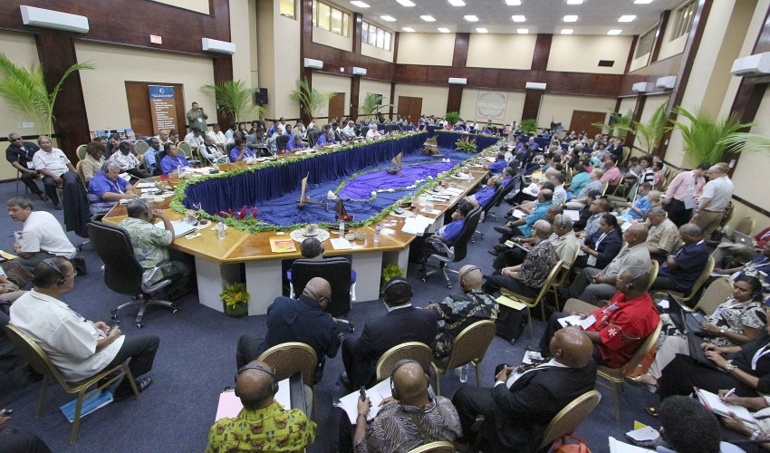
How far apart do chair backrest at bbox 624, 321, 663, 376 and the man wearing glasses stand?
334 inches

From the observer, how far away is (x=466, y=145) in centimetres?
1518

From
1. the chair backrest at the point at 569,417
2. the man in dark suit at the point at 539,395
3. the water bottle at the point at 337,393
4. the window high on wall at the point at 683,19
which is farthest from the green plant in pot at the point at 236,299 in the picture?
the window high on wall at the point at 683,19

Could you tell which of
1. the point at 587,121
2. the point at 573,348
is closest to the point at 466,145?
the point at 587,121

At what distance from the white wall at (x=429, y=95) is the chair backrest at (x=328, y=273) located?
62.7 ft

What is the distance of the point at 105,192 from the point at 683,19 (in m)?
15.1

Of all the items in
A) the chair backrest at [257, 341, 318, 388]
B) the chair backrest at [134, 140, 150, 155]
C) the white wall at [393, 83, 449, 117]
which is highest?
the white wall at [393, 83, 449, 117]

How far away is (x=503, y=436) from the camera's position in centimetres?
198

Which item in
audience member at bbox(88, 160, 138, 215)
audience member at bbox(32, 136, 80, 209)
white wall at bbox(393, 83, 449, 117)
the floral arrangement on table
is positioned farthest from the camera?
white wall at bbox(393, 83, 449, 117)

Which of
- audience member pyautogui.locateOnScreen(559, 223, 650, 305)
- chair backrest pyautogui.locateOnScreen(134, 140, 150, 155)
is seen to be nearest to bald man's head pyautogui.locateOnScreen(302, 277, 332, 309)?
audience member pyautogui.locateOnScreen(559, 223, 650, 305)

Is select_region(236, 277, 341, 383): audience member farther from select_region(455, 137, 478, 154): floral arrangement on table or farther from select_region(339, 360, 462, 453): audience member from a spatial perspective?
select_region(455, 137, 478, 154): floral arrangement on table

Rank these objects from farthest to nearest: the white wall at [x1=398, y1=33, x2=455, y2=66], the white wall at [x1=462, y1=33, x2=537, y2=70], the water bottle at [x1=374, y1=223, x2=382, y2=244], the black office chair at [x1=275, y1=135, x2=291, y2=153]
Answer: the white wall at [x1=398, y1=33, x2=455, y2=66] → the white wall at [x1=462, y1=33, x2=537, y2=70] → the black office chair at [x1=275, y1=135, x2=291, y2=153] → the water bottle at [x1=374, y1=223, x2=382, y2=244]

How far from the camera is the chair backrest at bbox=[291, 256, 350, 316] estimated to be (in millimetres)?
3008

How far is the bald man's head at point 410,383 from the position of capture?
5.22ft

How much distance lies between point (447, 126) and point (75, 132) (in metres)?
14.1
